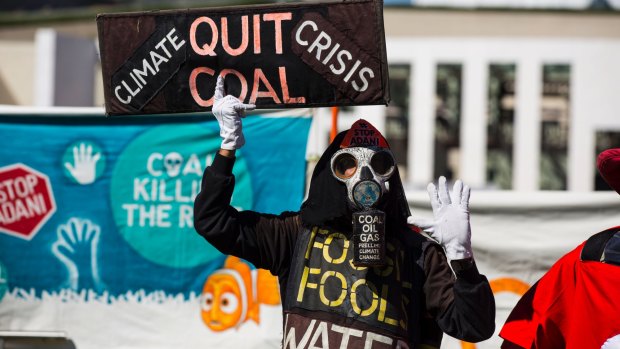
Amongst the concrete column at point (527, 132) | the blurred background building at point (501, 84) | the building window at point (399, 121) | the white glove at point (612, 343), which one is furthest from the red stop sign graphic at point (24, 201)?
the building window at point (399, 121)

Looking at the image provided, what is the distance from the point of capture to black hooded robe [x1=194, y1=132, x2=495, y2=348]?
11.2ft

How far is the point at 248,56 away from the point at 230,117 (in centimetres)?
32

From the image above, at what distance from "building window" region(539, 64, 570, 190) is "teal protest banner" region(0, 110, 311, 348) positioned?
19378 millimetres

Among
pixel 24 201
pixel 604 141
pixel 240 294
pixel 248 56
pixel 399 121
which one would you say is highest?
pixel 399 121

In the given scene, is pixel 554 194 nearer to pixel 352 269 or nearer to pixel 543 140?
pixel 352 269

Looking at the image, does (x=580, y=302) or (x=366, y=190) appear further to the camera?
(x=580, y=302)

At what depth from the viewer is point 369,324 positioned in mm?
3426

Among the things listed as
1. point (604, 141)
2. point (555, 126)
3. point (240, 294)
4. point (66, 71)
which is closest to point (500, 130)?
point (555, 126)

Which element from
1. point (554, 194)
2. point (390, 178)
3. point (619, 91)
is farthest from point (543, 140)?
point (390, 178)

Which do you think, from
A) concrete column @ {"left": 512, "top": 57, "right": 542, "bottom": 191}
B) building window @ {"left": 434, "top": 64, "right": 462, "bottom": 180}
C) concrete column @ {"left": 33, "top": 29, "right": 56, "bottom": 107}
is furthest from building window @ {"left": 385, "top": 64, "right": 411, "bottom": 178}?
concrete column @ {"left": 33, "top": 29, "right": 56, "bottom": 107}

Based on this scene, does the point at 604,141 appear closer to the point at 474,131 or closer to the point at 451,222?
the point at 474,131

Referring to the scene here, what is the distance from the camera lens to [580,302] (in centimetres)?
354

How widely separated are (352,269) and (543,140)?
23.3 m

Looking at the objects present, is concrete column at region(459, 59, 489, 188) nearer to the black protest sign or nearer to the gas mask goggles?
the black protest sign
